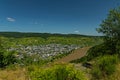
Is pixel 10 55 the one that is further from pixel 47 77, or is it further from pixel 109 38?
pixel 47 77

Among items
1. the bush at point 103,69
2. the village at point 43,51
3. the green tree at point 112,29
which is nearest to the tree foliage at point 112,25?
the green tree at point 112,29

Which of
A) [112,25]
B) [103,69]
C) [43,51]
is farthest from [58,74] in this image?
[43,51]

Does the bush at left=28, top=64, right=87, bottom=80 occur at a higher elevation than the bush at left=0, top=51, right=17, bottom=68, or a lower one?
higher

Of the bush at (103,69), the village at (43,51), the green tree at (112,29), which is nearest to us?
the bush at (103,69)

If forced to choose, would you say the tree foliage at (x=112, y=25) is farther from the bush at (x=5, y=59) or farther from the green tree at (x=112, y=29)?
the bush at (x=5, y=59)

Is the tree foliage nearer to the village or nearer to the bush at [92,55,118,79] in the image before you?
the bush at [92,55,118,79]

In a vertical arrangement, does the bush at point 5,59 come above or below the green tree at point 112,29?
below

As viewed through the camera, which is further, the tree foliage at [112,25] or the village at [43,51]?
the village at [43,51]

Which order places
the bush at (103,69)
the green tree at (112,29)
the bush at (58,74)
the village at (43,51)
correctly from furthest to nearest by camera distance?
the village at (43,51), the green tree at (112,29), the bush at (103,69), the bush at (58,74)

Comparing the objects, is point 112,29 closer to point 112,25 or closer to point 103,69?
point 112,25

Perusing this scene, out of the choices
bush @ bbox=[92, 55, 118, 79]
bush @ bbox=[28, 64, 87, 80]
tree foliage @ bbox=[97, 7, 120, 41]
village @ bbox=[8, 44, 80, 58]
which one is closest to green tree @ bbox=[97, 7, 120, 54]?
tree foliage @ bbox=[97, 7, 120, 41]

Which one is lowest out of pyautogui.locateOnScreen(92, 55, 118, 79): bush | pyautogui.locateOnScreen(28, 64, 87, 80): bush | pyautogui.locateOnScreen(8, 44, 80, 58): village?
pyautogui.locateOnScreen(8, 44, 80, 58): village

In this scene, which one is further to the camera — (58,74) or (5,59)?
(5,59)
